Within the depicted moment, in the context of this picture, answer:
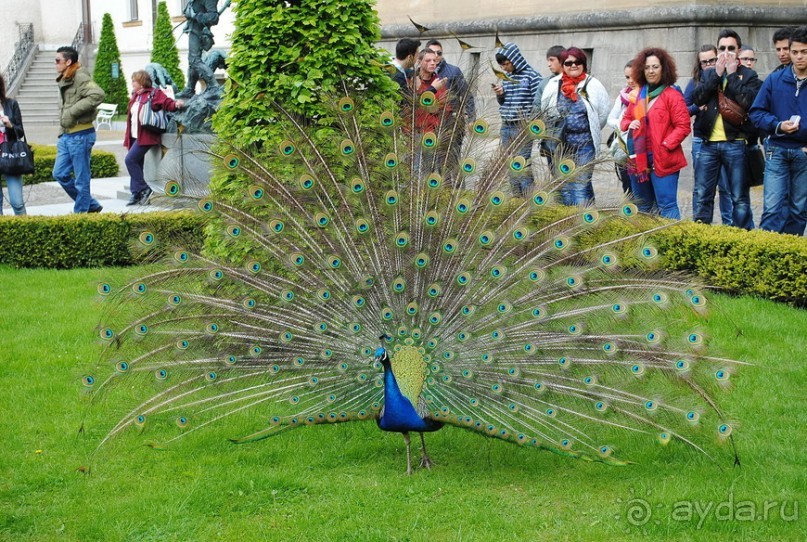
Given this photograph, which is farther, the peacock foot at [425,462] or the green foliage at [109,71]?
the green foliage at [109,71]

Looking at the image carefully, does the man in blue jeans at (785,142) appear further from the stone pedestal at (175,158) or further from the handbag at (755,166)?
the stone pedestal at (175,158)

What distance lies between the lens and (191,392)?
5.45 m

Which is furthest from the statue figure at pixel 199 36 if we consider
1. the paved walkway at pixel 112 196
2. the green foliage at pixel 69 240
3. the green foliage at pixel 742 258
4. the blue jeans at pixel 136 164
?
the green foliage at pixel 742 258

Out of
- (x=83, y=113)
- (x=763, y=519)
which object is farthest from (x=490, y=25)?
(x=763, y=519)

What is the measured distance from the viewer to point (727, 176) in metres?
10.5

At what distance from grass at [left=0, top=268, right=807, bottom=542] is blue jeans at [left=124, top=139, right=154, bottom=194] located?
838 cm

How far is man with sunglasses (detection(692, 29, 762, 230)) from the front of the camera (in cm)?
1027

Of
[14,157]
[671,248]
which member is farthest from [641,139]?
[14,157]

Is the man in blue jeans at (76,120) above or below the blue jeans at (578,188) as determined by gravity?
above

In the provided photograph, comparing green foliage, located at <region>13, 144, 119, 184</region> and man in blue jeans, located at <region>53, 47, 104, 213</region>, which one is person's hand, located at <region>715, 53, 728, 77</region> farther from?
green foliage, located at <region>13, 144, 119, 184</region>

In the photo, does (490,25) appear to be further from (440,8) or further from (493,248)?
(493,248)

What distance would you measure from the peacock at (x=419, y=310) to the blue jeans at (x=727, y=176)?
5.20m

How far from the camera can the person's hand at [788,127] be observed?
931cm

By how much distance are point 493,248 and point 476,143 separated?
62cm
